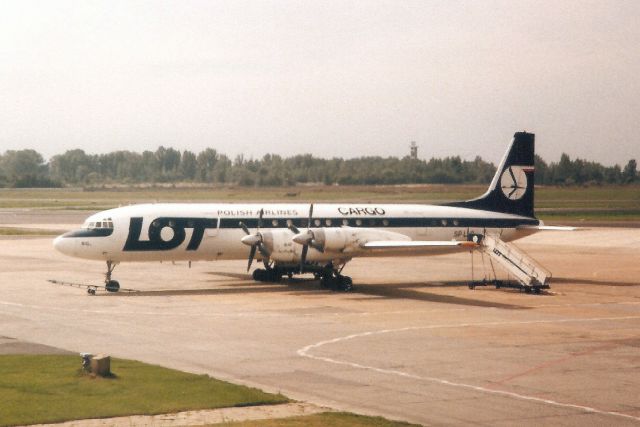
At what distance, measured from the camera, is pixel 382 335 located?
28.9 meters

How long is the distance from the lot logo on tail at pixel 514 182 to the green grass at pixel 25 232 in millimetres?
44178

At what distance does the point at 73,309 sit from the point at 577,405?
68.0ft

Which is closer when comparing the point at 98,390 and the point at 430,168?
the point at 98,390

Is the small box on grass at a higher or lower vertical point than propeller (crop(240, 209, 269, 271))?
lower

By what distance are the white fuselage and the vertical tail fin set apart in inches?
117

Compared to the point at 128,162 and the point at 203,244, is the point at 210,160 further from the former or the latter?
the point at 203,244

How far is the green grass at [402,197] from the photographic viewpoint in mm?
112500

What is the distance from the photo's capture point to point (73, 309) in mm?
34500

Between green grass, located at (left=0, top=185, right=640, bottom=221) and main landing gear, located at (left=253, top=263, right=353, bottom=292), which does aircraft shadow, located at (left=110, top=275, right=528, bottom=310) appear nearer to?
main landing gear, located at (left=253, top=263, right=353, bottom=292)

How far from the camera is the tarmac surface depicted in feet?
66.2

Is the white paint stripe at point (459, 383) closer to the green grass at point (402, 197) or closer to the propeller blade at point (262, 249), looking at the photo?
the propeller blade at point (262, 249)


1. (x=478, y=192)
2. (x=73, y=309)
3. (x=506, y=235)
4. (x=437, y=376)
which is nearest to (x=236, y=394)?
(x=437, y=376)

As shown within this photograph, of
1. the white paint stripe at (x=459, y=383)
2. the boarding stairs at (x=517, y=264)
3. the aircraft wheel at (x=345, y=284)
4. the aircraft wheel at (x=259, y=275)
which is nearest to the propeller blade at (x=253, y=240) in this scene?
the aircraft wheel at (x=345, y=284)

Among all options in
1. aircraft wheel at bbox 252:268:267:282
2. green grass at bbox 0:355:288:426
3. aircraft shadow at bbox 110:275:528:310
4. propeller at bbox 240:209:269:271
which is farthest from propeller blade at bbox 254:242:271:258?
green grass at bbox 0:355:288:426
